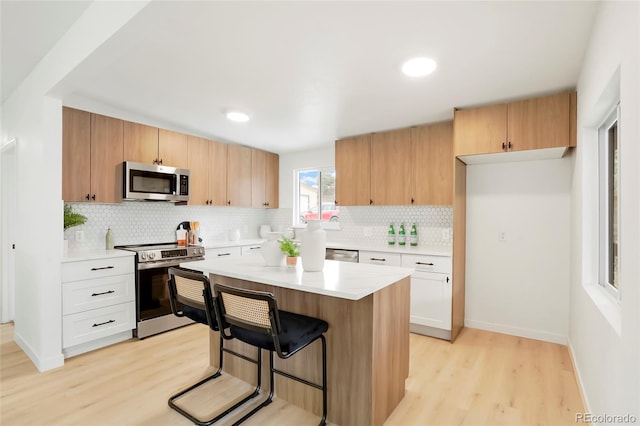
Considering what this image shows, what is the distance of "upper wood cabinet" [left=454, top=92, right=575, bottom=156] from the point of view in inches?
105

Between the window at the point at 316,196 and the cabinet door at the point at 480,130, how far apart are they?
2151 mm

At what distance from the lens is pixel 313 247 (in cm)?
206

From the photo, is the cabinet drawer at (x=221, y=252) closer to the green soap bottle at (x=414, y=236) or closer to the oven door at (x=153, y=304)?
the oven door at (x=153, y=304)

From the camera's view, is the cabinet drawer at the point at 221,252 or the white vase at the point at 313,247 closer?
the white vase at the point at 313,247

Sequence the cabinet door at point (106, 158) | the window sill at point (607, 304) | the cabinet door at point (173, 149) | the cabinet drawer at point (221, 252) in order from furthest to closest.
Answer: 1. the cabinet drawer at point (221, 252)
2. the cabinet door at point (173, 149)
3. the cabinet door at point (106, 158)
4. the window sill at point (607, 304)

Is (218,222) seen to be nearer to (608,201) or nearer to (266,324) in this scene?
(266,324)

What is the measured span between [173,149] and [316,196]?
2208 mm

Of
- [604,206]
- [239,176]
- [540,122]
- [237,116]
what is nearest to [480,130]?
[540,122]

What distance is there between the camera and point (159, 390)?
2.28 meters

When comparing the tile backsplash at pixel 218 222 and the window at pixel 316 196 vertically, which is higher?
the window at pixel 316 196

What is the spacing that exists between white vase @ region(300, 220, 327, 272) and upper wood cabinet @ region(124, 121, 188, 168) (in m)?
2.43

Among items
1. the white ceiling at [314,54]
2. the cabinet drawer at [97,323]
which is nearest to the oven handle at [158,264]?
the cabinet drawer at [97,323]

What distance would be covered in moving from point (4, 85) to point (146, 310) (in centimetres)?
251

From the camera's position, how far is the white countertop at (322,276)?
1.63 m
